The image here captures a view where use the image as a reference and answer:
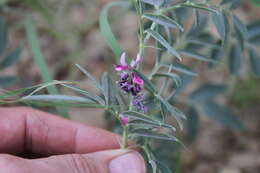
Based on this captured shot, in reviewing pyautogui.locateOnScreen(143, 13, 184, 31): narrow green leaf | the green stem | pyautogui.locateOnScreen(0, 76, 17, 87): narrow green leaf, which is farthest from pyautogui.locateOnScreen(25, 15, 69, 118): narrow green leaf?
pyautogui.locateOnScreen(143, 13, 184, 31): narrow green leaf

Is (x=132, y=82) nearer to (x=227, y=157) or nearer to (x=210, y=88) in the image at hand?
(x=210, y=88)

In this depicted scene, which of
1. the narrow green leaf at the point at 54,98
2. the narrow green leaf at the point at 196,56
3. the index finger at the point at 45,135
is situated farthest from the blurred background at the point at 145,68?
the narrow green leaf at the point at 54,98

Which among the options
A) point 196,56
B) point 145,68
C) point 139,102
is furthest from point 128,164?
point 145,68

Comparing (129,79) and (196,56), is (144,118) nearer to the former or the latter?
(129,79)

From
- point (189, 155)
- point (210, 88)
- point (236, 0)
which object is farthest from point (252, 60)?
point (189, 155)

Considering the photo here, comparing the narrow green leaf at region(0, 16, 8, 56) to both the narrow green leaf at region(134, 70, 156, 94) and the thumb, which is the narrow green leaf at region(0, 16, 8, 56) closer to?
the thumb

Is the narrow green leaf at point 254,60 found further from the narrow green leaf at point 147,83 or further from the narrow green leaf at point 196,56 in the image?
the narrow green leaf at point 147,83
